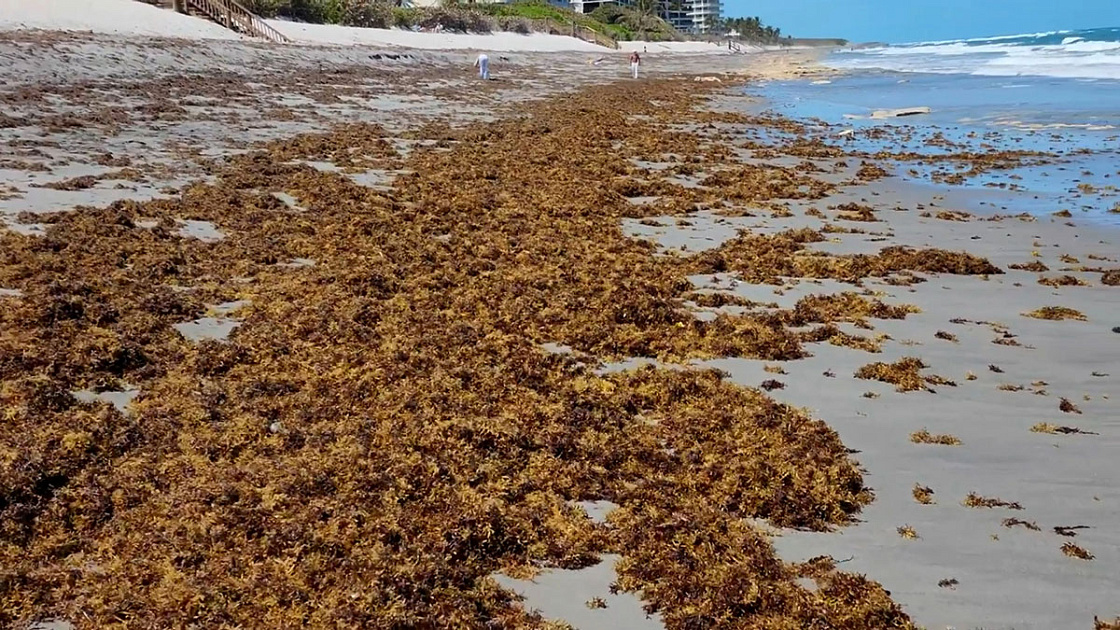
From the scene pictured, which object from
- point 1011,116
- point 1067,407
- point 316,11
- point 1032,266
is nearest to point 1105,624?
point 1067,407

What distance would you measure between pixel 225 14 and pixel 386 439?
107 feet

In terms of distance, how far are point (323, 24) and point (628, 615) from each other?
4512 cm

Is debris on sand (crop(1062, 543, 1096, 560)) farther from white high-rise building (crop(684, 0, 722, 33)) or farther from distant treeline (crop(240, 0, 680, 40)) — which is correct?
white high-rise building (crop(684, 0, 722, 33))

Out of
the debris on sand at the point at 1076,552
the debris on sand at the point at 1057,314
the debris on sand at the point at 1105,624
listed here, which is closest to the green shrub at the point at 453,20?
the debris on sand at the point at 1057,314

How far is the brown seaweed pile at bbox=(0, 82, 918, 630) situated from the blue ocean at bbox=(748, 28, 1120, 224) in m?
5.07

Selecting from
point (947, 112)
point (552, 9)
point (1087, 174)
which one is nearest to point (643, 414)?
point (1087, 174)

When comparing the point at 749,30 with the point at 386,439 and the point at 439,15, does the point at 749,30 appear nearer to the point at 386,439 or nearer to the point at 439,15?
the point at 439,15

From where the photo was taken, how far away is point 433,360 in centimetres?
492

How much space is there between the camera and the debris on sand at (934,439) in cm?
418

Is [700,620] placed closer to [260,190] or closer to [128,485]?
[128,485]

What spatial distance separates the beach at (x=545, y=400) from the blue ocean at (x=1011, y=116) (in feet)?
2.56

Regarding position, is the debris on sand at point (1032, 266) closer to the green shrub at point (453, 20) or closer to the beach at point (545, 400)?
the beach at point (545, 400)

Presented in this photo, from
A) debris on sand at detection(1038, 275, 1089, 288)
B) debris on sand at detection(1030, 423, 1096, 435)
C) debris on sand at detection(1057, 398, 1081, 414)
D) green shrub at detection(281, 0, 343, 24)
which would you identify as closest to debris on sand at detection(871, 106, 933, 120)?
debris on sand at detection(1038, 275, 1089, 288)

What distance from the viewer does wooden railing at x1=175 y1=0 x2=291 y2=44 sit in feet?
102
